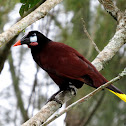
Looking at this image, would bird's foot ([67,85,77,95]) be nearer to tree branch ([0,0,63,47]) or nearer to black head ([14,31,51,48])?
black head ([14,31,51,48])

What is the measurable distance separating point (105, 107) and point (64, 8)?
1803 millimetres

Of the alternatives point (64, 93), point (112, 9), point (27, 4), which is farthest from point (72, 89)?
point (112, 9)

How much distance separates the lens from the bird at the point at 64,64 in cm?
253

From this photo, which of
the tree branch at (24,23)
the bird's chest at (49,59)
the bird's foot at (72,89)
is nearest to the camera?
the tree branch at (24,23)

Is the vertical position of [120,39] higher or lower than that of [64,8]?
lower

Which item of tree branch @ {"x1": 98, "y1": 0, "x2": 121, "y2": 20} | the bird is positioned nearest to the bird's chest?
the bird

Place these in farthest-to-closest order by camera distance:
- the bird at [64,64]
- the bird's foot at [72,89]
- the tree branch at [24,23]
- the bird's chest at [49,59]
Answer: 1. the bird's foot at [72,89]
2. the bird's chest at [49,59]
3. the bird at [64,64]
4. the tree branch at [24,23]

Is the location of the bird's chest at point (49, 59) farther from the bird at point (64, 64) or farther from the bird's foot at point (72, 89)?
the bird's foot at point (72, 89)

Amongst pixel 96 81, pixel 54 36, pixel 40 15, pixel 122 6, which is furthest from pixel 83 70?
pixel 54 36

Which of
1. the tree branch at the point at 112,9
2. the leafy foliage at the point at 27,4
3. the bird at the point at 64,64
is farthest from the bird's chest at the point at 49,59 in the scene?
the tree branch at the point at 112,9

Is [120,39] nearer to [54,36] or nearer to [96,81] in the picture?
[96,81]

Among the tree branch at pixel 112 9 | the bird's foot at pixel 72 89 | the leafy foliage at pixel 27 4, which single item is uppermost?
the leafy foliage at pixel 27 4

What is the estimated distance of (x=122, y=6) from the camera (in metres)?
4.56

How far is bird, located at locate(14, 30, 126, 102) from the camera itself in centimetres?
253
